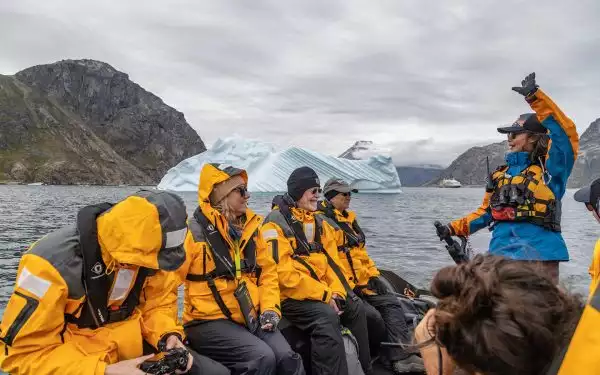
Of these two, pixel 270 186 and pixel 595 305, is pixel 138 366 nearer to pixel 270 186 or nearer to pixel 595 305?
pixel 595 305

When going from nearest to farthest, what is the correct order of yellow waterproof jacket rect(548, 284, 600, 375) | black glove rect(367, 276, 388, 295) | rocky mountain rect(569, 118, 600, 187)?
yellow waterproof jacket rect(548, 284, 600, 375), black glove rect(367, 276, 388, 295), rocky mountain rect(569, 118, 600, 187)

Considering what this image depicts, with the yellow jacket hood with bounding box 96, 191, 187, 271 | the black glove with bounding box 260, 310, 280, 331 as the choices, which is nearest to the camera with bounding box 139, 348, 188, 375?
the yellow jacket hood with bounding box 96, 191, 187, 271

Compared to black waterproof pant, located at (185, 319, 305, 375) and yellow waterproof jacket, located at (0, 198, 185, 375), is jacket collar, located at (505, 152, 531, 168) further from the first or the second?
yellow waterproof jacket, located at (0, 198, 185, 375)

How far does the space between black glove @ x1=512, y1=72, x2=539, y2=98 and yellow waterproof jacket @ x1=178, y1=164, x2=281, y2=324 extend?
7.05ft

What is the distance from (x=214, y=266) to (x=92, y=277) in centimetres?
115

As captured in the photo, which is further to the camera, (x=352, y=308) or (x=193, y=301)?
(x=352, y=308)

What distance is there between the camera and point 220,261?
11.2ft

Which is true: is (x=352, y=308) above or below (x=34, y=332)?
below

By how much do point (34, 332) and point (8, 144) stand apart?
129 metres

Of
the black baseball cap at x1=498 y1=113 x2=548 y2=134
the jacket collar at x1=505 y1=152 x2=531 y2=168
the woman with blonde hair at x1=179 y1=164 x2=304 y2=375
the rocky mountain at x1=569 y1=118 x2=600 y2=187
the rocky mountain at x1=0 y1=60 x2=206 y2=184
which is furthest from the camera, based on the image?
the rocky mountain at x1=569 y1=118 x2=600 y2=187

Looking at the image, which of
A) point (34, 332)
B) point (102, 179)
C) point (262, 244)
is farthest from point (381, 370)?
point (102, 179)

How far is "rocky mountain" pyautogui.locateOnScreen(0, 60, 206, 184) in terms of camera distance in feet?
354

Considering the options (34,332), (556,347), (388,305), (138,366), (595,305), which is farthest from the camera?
(388,305)

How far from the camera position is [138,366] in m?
2.42
